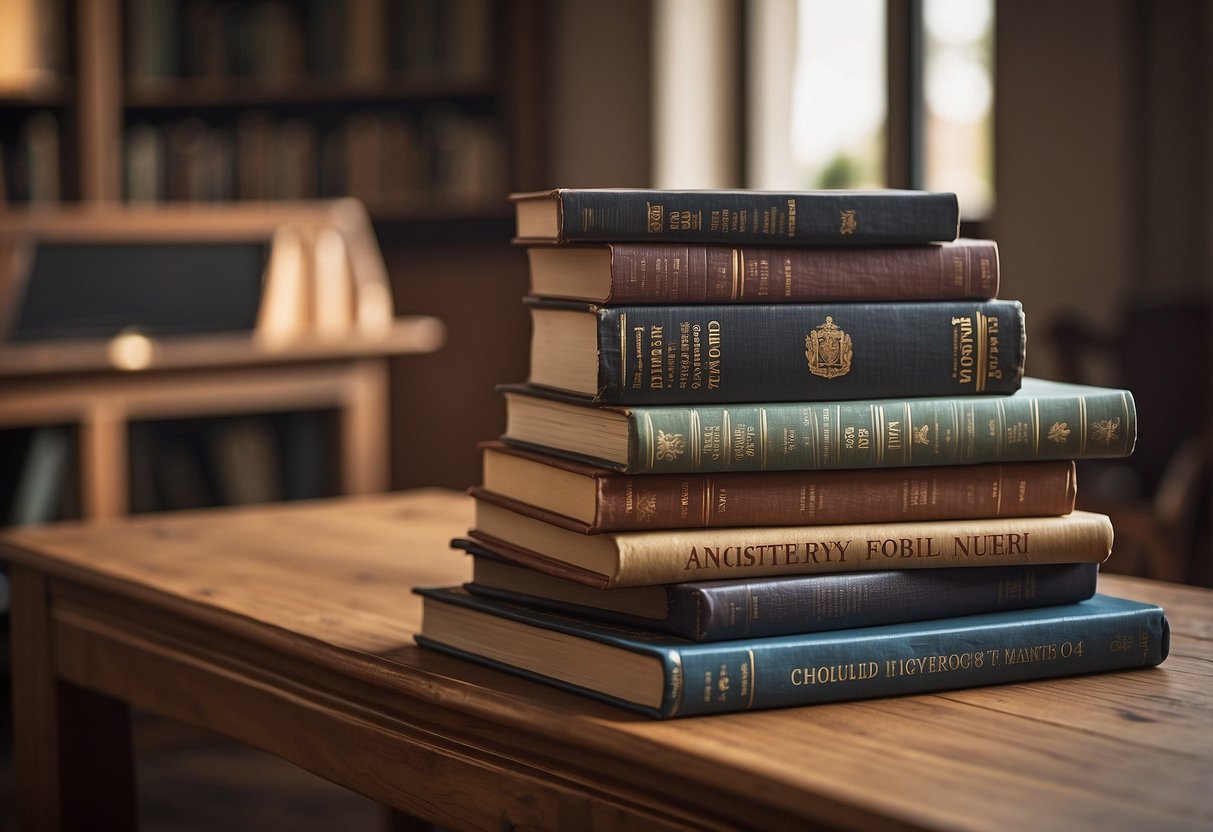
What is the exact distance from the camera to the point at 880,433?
0.83 m

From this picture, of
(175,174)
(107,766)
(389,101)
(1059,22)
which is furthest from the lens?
(389,101)

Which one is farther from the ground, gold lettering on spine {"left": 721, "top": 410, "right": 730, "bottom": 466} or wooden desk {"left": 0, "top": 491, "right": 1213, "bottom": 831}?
gold lettering on spine {"left": 721, "top": 410, "right": 730, "bottom": 466}

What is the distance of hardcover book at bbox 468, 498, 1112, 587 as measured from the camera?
2.55ft

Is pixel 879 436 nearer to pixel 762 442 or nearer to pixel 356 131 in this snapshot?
pixel 762 442

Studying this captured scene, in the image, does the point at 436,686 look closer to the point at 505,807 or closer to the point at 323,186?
the point at 505,807

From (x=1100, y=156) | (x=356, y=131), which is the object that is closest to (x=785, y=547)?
(x=1100, y=156)

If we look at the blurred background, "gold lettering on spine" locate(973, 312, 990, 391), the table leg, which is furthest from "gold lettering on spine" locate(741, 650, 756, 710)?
the blurred background

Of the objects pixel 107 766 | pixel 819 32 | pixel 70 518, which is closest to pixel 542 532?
pixel 107 766

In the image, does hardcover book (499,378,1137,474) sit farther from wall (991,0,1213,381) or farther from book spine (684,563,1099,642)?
wall (991,0,1213,381)

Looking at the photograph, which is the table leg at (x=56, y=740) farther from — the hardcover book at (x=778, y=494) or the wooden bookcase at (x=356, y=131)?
the wooden bookcase at (x=356, y=131)

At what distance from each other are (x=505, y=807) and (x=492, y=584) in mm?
Result: 143

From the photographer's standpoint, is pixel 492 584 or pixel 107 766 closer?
pixel 492 584

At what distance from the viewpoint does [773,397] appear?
82 cm

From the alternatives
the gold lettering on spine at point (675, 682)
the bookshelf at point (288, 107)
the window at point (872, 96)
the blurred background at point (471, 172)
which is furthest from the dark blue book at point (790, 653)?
the bookshelf at point (288, 107)
